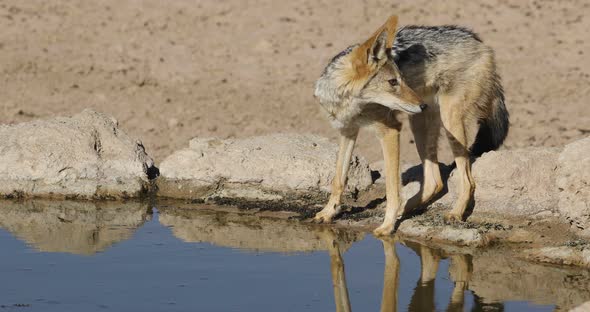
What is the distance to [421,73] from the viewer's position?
8.35m

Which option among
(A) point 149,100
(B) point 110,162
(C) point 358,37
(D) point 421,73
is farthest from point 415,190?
(C) point 358,37

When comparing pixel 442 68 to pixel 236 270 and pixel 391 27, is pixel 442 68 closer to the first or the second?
pixel 391 27

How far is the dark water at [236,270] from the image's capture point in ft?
20.8

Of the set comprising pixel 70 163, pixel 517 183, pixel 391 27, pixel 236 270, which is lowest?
pixel 236 270

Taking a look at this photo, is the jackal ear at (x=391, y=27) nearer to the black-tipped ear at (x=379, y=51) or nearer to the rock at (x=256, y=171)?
the black-tipped ear at (x=379, y=51)

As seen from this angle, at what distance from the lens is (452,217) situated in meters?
8.23

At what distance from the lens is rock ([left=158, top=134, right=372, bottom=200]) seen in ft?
29.7

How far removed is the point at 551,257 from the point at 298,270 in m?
1.72

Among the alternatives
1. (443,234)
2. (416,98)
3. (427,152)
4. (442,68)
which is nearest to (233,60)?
(427,152)

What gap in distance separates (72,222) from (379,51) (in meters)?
2.73

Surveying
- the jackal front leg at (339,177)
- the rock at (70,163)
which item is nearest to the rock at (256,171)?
the rock at (70,163)

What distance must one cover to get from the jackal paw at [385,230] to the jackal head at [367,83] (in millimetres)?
859

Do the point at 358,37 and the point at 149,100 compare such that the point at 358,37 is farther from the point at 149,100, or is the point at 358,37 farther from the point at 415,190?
the point at 415,190

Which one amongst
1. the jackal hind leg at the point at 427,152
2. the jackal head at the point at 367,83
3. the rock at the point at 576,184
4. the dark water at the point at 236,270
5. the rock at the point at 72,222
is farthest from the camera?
the jackal hind leg at the point at 427,152
